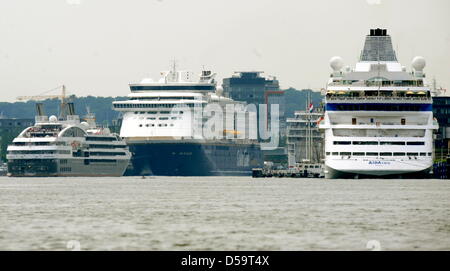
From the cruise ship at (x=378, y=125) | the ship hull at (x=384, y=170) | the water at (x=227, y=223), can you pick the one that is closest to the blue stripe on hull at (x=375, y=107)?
the cruise ship at (x=378, y=125)

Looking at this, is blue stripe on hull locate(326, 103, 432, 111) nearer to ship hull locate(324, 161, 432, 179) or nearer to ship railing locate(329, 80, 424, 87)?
ship railing locate(329, 80, 424, 87)

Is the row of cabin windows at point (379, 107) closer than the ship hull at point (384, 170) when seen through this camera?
No

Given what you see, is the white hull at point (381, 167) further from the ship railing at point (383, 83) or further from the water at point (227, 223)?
the water at point (227, 223)

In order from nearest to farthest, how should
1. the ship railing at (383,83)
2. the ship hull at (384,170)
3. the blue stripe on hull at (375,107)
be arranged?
the ship hull at (384,170) < the blue stripe on hull at (375,107) < the ship railing at (383,83)

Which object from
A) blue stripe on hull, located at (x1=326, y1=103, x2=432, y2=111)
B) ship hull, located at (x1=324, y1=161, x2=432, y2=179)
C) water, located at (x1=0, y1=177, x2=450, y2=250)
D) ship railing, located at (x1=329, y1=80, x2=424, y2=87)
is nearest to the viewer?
water, located at (x1=0, y1=177, x2=450, y2=250)

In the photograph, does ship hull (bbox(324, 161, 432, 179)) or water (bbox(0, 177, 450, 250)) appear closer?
water (bbox(0, 177, 450, 250))

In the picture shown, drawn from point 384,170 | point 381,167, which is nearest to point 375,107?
point 381,167

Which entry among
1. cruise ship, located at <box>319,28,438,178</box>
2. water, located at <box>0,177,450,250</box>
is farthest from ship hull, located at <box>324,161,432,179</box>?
water, located at <box>0,177,450,250</box>

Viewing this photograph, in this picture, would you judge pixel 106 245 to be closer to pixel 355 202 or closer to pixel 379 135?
pixel 355 202

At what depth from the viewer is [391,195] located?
101 metres

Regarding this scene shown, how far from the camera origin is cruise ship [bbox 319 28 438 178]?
145875 mm

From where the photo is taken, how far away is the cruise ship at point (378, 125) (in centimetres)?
14588

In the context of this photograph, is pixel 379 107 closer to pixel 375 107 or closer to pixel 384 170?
pixel 375 107

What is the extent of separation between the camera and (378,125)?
14888 cm
